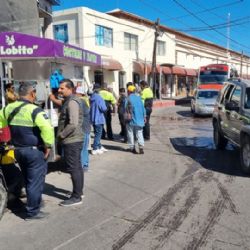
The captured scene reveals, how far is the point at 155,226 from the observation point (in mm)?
4781

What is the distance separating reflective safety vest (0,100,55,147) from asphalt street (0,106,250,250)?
1.09 m

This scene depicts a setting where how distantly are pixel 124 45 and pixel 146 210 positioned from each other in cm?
2950

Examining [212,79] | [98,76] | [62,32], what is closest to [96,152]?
[212,79]

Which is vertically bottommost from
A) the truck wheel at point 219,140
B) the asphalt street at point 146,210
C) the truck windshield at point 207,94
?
the asphalt street at point 146,210

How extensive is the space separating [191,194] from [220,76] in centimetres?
2274

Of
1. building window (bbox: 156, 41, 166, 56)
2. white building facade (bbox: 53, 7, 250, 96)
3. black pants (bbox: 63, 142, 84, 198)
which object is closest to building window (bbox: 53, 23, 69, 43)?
white building facade (bbox: 53, 7, 250, 96)

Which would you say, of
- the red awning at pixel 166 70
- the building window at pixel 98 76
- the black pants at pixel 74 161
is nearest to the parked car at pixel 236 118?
the black pants at pixel 74 161

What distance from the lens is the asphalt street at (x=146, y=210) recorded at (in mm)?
4355

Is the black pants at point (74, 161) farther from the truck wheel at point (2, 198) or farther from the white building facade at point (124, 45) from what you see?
the white building facade at point (124, 45)

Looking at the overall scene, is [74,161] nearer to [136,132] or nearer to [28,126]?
[28,126]

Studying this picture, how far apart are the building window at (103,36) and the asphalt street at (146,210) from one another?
21968mm

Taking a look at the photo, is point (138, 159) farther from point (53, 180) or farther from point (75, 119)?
point (75, 119)

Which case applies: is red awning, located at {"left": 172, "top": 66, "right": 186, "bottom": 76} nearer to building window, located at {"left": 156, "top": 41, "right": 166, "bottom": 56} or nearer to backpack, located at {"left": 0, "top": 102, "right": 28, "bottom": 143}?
building window, located at {"left": 156, "top": 41, "right": 166, "bottom": 56}

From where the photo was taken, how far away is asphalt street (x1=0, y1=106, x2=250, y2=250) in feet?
14.3
